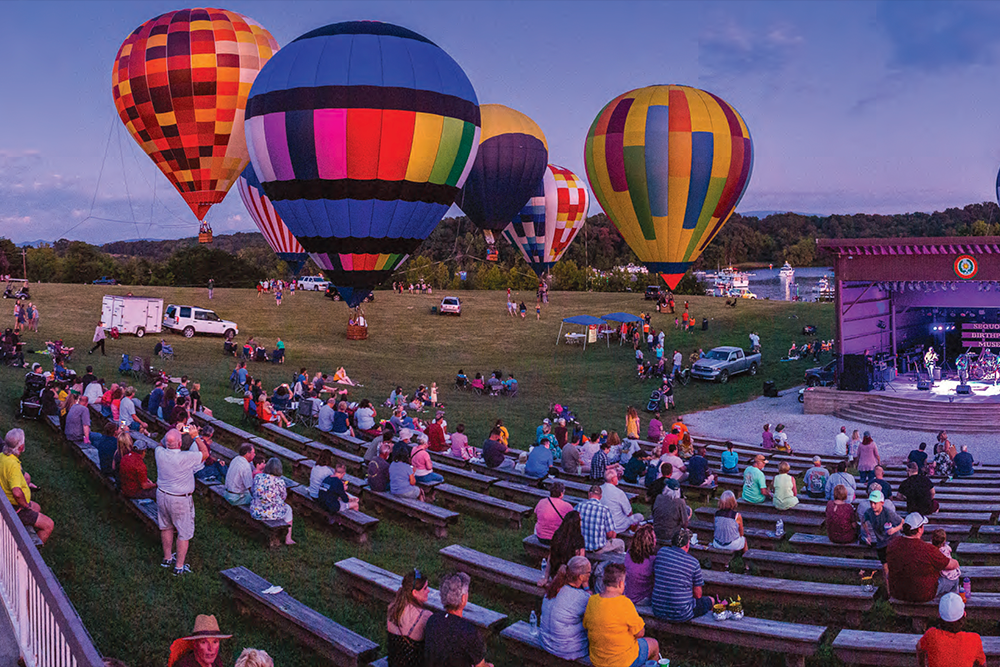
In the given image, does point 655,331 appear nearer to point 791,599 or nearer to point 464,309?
point 464,309

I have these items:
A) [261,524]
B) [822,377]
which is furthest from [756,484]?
[822,377]

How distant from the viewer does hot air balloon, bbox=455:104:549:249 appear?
30250mm

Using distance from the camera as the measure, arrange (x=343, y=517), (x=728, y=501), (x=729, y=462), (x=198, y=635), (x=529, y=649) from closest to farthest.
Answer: (x=198, y=635) < (x=529, y=649) < (x=728, y=501) < (x=343, y=517) < (x=729, y=462)

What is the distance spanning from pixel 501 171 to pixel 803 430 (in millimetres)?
13614

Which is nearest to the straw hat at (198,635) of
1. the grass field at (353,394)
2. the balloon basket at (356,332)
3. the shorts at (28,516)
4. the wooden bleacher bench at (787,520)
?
the grass field at (353,394)

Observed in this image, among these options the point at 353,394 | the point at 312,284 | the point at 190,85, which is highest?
the point at 190,85

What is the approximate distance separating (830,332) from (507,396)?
21.9m

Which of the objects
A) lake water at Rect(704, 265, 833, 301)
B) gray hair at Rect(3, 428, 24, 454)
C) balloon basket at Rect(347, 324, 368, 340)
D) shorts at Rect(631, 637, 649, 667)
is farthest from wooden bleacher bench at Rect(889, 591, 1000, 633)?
lake water at Rect(704, 265, 833, 301)

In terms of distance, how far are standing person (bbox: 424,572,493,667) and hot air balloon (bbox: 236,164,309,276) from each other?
2449cm

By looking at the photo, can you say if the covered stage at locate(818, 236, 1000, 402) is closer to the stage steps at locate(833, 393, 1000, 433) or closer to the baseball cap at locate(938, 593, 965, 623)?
the stage steps at locate(833, 393, 1000, 433)

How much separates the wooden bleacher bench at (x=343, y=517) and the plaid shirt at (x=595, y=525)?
287 centimetres

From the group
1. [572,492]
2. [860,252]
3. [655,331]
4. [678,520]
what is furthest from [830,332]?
[678,520]

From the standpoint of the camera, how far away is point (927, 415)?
24.7 m

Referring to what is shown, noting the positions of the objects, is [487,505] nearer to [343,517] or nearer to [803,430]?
[343,517]
